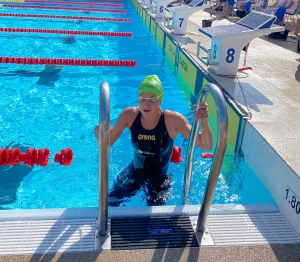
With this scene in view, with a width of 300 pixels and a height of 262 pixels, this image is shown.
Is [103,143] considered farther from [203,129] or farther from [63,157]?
[63,157]

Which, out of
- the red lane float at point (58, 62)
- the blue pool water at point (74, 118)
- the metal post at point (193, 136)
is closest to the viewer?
the metal post at point (193, 136)

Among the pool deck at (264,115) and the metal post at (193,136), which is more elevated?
the metal post at (193,136)

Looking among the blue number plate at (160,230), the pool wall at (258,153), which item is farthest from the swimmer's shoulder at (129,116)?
the pool wall at (258,153)

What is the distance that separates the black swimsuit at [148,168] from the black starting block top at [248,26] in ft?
11.6

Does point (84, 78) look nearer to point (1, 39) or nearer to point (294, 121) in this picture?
point (1, 39)

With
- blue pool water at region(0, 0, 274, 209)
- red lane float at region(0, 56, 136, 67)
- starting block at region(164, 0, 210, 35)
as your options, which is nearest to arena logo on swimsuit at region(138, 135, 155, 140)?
blue pool water at region(0, 0, 274, 209)

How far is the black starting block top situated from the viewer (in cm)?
635

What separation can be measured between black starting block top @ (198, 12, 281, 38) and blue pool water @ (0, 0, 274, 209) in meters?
1.51

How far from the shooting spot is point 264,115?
5039 millimetres

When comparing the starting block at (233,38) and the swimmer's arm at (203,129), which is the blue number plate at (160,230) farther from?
the starting block at (233,38)

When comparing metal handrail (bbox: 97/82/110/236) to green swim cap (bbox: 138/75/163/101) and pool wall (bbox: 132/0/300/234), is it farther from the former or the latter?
pool wall (bbox: 132/0/300/234)

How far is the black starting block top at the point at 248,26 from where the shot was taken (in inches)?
250

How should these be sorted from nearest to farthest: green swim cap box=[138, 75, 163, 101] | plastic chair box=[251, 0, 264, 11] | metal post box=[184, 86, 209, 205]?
metal post box=[184, 86, 209, 205] → green swim cap box=[138, 75, 163, 101] → plastic chair box=[251, 0, 264, 11]

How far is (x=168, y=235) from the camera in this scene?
2.80 metres
